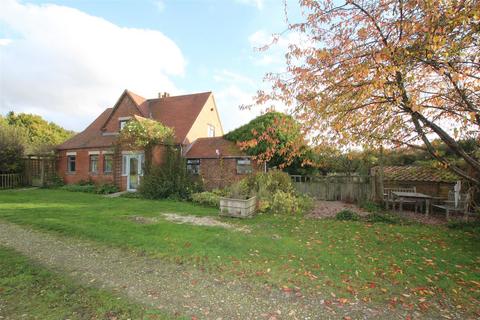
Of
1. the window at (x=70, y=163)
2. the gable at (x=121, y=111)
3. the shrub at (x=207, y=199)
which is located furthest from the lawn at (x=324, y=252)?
the window at (x=70, y=163)

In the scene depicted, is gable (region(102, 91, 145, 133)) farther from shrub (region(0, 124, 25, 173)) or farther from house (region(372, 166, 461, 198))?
house (region(372, 166, 461, 198))

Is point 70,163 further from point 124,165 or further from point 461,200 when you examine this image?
point 461,200

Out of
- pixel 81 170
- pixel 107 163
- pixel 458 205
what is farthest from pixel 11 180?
pixel 458 205

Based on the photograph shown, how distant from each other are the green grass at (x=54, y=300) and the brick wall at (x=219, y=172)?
12.0m

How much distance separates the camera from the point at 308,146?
215 inches

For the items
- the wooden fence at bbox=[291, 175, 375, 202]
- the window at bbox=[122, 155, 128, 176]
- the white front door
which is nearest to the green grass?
the wooden fence at bbox=[291, 175, 375, 202]

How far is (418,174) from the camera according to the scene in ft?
41.6

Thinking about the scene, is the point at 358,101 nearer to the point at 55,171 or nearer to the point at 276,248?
the point at 276,248

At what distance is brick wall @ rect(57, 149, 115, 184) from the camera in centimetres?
1833

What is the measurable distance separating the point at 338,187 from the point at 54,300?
43.6ft

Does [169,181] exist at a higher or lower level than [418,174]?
lower

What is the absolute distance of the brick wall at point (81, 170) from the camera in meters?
18.3

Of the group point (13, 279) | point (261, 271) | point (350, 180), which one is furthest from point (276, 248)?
point (350, 180)

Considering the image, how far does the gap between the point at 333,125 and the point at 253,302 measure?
340 centimetres
